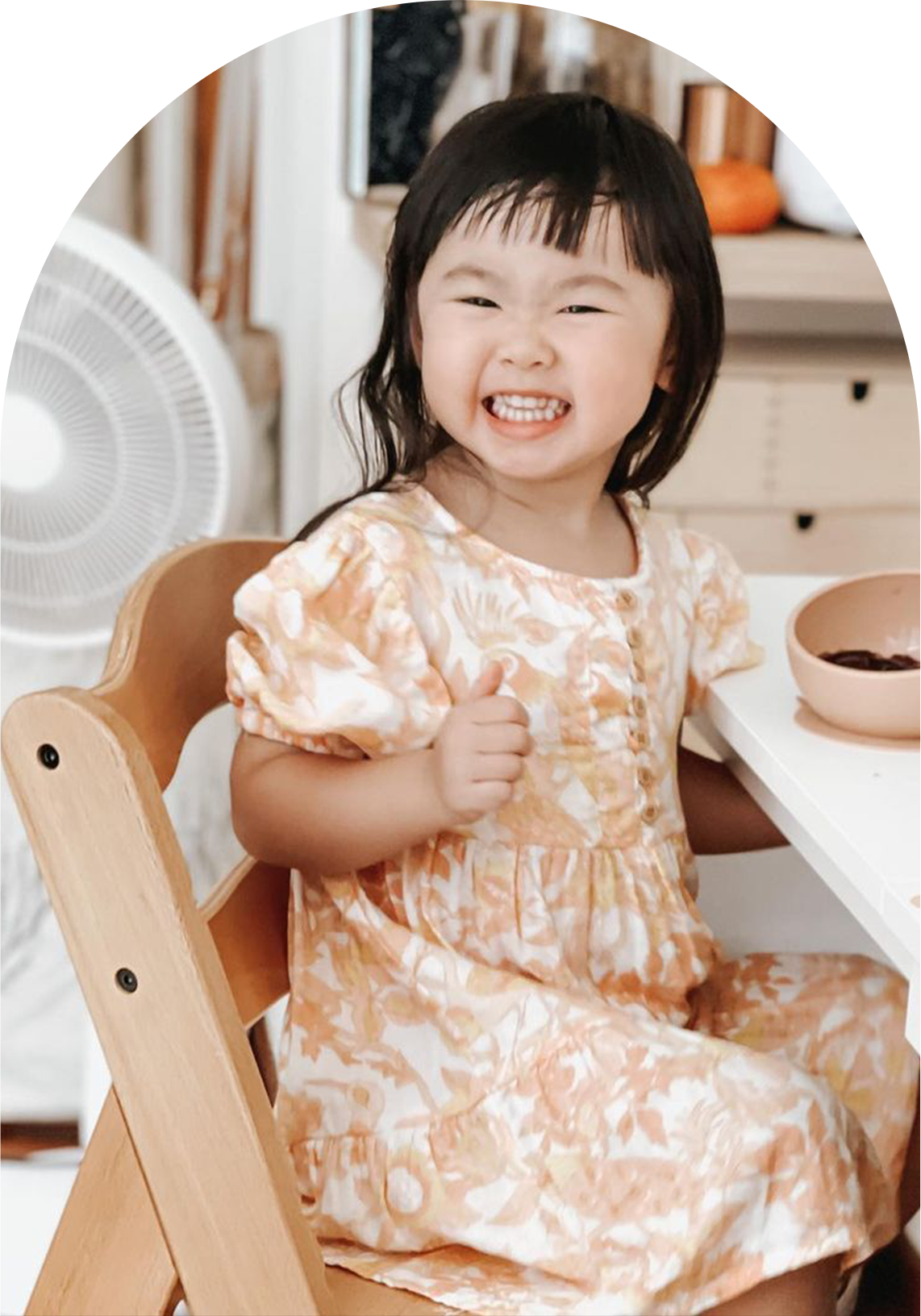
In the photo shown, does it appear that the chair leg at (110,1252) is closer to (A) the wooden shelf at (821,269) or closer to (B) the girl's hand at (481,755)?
(B) the girl's hand at (481,755)

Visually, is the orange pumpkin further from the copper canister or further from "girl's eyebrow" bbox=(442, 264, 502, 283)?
"girl's eyebrow" bbox=(442, 264, 502, 283)

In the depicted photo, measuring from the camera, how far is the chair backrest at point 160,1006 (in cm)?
68

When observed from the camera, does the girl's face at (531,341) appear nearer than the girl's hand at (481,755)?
No

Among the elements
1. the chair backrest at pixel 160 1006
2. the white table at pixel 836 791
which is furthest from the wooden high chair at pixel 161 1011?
the white table at pixel 836 791

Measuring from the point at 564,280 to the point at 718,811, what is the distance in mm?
350

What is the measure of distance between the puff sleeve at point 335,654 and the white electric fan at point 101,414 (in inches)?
25.1

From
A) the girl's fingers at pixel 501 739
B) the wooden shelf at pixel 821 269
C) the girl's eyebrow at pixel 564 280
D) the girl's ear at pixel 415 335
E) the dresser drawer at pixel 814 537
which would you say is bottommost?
the dresser drawer at pixel 814 537

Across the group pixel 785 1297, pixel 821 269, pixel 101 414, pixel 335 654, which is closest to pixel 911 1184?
pixel 785 1297

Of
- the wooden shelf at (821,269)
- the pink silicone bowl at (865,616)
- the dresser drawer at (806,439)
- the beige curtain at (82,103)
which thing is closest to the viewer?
the pink silicone bowl at (865,616)

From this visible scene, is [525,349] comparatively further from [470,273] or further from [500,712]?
[500,712]

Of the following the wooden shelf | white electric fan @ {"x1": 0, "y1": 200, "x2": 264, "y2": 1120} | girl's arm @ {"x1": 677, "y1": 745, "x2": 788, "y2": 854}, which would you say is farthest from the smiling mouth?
the wooden shelf

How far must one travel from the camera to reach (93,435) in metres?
1.60

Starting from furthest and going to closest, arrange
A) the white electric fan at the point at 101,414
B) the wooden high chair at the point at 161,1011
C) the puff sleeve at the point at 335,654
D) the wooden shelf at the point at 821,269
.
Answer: the wooden shelf at the point at 821,269, the white electric fan at the point at 101,414, the puff sleeve at the point at 335,654, the wooden high chair at the point at 161,1011

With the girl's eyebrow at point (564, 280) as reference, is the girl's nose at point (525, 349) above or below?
below
